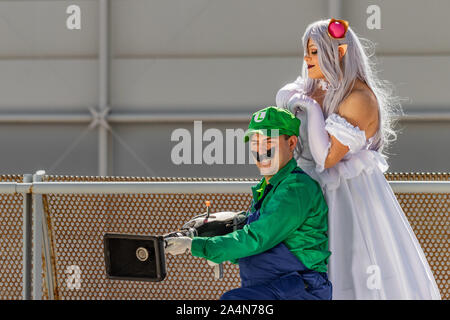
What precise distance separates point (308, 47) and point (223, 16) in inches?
253

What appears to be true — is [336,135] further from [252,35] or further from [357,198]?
[252,35]

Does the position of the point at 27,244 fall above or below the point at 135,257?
above

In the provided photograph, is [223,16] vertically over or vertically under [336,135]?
over

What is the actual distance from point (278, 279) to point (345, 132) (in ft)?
1.79

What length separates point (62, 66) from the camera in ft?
29.3

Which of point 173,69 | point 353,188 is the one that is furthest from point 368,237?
point 173,69

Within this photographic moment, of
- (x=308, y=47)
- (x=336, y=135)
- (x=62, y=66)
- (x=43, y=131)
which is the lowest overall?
(x=336, y=135)

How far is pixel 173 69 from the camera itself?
880cm

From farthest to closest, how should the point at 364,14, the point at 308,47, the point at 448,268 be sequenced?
the point at 364,14
the point at 448,268
the point at 308,47

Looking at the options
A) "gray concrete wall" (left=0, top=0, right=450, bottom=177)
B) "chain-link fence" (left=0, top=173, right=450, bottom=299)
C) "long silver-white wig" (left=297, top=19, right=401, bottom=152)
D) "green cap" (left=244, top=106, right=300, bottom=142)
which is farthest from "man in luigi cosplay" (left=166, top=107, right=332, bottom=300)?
"gray concrete wall" (left=0, top=0, right=450, bottom=177)

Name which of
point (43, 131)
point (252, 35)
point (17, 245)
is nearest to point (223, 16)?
point (252, 35)

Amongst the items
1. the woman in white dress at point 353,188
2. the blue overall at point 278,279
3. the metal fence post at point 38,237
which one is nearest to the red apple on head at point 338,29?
the woman in white dress at point 353,188

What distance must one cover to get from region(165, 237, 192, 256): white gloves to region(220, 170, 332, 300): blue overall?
0.71 feet

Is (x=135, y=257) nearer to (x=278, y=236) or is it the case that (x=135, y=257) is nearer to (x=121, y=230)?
(x=278, y=236)
